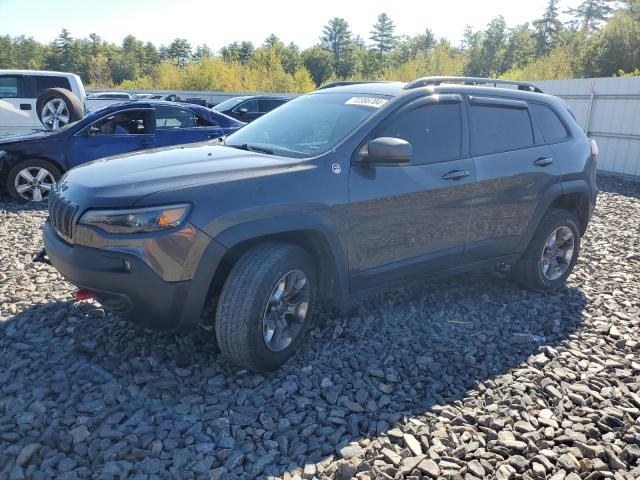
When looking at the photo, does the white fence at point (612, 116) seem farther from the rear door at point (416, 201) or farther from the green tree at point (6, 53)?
the green tree at point (6, 53)

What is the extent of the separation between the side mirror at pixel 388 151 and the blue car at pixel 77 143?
5.55 meters

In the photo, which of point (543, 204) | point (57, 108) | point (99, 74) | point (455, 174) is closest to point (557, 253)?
point (543, 204)

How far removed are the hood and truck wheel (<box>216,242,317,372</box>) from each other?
0.48 metres

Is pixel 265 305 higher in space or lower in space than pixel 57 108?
lower

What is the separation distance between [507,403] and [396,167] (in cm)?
162

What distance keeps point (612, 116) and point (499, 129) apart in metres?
10.2

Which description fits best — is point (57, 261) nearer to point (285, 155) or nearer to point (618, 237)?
point (285, 155)

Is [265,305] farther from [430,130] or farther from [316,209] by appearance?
[430,130]

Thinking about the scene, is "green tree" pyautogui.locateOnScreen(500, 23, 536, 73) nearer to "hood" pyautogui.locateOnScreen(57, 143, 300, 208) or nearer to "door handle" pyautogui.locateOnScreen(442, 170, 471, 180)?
"door handle" pyautogui.locateOnScreen(442, 170, 471, 180)

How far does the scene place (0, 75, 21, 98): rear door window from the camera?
423 inches

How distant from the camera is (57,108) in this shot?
388 inches

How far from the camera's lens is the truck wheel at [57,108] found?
9719 mm

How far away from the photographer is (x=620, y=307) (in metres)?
4.58

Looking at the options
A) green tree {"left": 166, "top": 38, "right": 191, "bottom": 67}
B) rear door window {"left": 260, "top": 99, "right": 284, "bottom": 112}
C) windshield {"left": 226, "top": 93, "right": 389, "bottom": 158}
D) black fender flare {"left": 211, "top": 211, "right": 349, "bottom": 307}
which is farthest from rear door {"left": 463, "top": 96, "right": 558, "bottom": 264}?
green tree {"left": 166, "top": 38, "right": 191, "bottom": 67}
